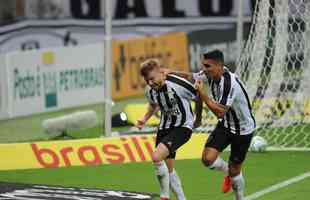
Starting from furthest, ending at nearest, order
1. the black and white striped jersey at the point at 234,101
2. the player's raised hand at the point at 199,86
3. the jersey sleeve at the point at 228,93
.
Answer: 1. the black and white striped jersey at the point at 234,101
2. the jersey sleeve at the point at 228,93
3. the player's raised hand at the point at 199,86

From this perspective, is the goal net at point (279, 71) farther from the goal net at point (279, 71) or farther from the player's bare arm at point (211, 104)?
the player's bare arm at point (211, 104)

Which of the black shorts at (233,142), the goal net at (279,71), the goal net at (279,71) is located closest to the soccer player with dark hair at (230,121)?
the black shorts at (233,142)

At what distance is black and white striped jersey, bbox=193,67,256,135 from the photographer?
480 inches

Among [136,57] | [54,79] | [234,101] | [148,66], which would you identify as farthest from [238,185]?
[136,57]

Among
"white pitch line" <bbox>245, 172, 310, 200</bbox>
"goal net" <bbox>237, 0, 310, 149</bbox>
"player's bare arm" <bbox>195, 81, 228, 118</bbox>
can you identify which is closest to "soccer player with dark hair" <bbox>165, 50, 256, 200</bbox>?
"player's bare arm" <bbox>195, 81, 228, 118</bbox>

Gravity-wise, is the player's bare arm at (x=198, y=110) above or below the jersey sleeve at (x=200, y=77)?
below

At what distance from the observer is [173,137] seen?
1267cm

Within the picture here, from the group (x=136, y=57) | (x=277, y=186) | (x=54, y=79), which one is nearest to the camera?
(x=277, y=186)

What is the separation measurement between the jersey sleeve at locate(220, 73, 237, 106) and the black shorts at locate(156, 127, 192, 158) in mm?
872

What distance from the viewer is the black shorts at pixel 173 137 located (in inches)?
496

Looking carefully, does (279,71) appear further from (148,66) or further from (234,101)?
(148,66)

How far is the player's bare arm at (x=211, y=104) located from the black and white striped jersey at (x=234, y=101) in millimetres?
200

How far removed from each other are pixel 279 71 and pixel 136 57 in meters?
9.05

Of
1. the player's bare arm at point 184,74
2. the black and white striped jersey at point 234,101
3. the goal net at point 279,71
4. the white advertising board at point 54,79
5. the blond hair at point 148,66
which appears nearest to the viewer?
the black and white striped jersey at point 234,101
